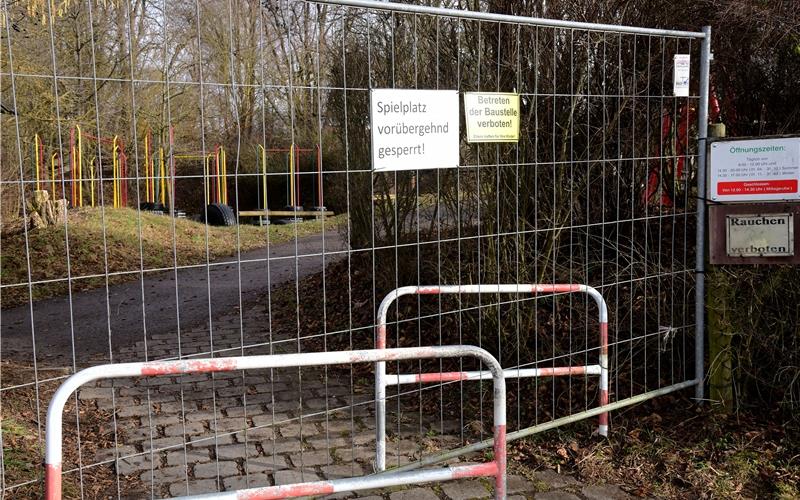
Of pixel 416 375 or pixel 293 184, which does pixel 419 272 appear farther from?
pixel 293 184

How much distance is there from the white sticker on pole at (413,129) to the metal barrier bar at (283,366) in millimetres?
1342

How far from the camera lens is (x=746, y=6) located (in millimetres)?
5422

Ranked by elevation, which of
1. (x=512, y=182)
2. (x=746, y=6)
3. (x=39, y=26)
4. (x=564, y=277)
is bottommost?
(x=564, y=277)

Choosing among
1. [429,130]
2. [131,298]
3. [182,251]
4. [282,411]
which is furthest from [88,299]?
[429,130]

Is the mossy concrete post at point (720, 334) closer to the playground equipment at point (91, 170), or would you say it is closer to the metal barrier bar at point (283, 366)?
the metal barrier bar at point (283, 366)

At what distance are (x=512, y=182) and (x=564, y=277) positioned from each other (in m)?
0.81

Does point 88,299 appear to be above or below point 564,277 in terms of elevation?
below

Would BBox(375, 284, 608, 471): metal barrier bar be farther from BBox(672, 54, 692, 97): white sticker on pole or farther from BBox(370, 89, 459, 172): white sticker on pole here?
BBox(672, 54, 692, 97): white sticker on pole

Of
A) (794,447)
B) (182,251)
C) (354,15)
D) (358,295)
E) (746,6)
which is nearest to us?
(794,447)

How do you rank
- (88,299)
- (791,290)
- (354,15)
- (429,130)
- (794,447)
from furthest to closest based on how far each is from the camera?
(88,299), (354,15), (791,290), (794,447), (429,130)

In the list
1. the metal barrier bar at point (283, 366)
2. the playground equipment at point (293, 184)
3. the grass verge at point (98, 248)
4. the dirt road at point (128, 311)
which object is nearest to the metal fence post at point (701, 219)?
the playground equipment at point (293, 184)

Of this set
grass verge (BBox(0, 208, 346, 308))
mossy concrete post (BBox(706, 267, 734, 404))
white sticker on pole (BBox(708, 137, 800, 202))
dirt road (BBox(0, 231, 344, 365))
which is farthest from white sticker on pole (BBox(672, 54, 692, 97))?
grass verge (BBox(0, 208, 346, 308))

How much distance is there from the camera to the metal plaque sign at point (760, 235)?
462 centimetres

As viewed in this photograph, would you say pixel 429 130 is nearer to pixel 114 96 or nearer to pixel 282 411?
pixel 282 411
